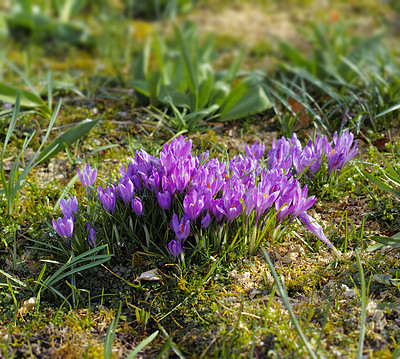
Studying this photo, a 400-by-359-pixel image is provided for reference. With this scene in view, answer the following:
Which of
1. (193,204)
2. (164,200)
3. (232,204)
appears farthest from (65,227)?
(232,204)

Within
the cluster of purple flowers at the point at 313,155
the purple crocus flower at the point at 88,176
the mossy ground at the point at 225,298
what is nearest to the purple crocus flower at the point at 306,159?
the cluster of purple flowers at the point at 313,155

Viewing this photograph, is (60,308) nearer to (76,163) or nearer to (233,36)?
(76,163)

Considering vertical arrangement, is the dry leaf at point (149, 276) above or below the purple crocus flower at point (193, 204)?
below

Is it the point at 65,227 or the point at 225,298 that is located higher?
the point at 65,227

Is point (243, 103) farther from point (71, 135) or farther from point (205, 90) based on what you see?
point (71, 135)

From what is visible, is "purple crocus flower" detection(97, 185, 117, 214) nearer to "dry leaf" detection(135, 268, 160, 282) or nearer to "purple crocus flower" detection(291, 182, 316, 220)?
"dry leaf" detection(135, 268, 160, 282)

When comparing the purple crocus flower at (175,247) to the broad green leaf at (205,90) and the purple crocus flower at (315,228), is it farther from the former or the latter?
the broad green leaf at (205,90)
